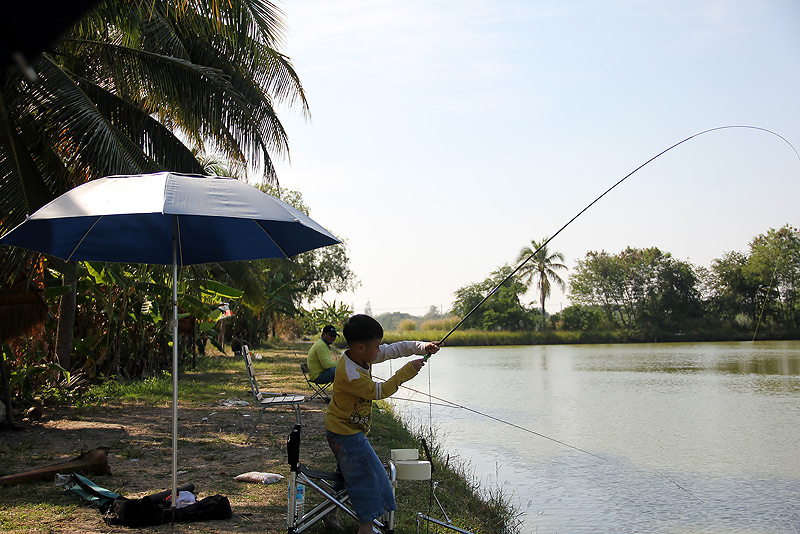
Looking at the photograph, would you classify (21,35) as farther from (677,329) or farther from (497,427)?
(677,329)

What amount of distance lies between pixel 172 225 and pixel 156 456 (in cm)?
280

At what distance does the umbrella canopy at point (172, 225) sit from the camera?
3852mm

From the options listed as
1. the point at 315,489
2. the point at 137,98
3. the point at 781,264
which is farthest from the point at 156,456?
the point at 781,264

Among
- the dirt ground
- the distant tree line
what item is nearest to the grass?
the dirt ground

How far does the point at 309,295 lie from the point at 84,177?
35313 millimetres

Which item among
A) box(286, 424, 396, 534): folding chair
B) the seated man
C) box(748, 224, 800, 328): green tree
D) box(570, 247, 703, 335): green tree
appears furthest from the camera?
box(570, 247, 703, 335): green tree

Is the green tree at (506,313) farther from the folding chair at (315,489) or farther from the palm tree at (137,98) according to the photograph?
the folding chair at (315,489)

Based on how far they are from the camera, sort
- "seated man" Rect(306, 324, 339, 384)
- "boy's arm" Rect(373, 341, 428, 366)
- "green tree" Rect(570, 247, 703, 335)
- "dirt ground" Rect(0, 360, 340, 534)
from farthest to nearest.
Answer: "green tree" Rect(570, 247, 703, 335) < "seated man" Rect(306, 324, 339, 384) < "dirt ground" Rect(0, 360, 340, 534) < "boy's arm" Rect(373, 341, 428, 366)

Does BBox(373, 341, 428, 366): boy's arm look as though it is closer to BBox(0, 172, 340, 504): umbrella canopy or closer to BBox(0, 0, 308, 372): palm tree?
BBox(0, 172, 340, 504): umbrella canopy

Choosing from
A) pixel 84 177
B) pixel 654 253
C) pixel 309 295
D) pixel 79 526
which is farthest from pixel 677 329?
pixel 79 526

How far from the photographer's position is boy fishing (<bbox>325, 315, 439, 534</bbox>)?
3730 mm

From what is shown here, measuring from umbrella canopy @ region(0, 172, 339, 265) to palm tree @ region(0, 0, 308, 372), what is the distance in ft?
7.53

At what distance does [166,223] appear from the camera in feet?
15.9

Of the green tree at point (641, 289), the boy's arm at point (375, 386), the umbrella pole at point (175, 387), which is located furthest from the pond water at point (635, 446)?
the green tree at point (641, 289)
